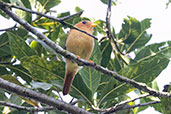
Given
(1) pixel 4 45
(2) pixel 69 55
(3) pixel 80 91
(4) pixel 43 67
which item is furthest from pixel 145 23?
(1) pixel 4 45

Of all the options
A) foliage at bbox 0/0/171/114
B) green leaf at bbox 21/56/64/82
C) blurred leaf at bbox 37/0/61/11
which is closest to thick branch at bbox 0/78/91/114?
foliage at bbox 0/0/171/114

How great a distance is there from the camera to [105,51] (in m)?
3.25

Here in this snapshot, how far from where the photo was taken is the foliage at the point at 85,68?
273 cm

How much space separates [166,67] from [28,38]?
1729 mm

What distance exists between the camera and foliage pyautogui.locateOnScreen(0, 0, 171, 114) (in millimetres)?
2729

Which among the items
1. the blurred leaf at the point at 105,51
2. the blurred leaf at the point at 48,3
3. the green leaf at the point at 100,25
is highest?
the blurred leaf at the point at 48,3

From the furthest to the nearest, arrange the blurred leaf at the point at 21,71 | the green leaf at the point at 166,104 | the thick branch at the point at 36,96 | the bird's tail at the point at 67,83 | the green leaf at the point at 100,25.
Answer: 1. the green leaf at the point at 100,25
2. the blurred leaf at the point at 21,71
3. the bird's tail at the point at 67,83
4. the green leaf at the point at 166,104
5. the thick branch at the point at 36,96

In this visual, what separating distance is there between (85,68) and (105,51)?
19.1 inches

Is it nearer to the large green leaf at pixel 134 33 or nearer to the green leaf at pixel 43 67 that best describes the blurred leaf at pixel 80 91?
the green leaf at pixel 43 67

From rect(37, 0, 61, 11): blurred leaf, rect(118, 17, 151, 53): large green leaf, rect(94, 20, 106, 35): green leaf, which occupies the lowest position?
rect(118, 17, 151, 53): large green leaf

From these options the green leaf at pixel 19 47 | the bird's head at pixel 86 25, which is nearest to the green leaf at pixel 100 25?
the bird's head at pixel 86 25

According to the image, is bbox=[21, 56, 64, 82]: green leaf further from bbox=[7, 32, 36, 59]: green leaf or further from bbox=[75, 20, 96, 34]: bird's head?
bbox=[75, 20, 96, 34]: bird's head

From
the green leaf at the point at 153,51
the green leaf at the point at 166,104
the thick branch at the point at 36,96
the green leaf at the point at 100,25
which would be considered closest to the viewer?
the thick branch at the point at 36,96

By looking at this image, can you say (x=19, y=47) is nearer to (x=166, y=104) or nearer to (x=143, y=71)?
(x=143, y=71)
